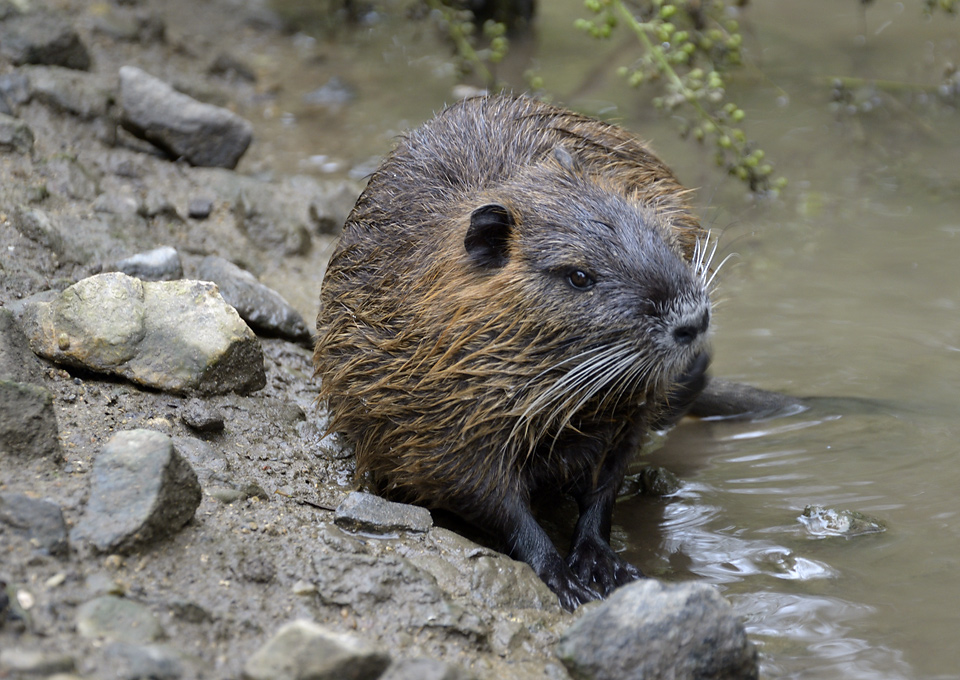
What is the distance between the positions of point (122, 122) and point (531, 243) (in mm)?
3316

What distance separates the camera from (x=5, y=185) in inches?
163

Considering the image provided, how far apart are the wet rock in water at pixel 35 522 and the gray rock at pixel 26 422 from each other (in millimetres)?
260

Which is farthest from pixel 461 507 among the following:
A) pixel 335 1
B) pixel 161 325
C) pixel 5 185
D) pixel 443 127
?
pixel 335 1

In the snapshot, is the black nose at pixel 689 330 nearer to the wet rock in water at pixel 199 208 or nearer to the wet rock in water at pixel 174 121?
the wet rock in water at pixel 199 208

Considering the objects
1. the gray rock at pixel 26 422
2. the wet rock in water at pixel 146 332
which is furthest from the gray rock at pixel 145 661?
the wet rock in water at pixel 146 332

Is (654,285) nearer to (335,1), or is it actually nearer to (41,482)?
(41,482)

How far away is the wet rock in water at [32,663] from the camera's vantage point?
1.86m

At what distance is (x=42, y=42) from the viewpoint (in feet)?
17.9

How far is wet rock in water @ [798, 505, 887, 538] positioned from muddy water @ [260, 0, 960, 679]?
0.13 ft

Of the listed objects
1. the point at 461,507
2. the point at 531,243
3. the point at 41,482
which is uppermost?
the point at 531,243

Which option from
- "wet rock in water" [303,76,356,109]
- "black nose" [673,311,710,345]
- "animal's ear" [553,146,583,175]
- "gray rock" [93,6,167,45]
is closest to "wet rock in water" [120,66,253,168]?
"gray rock" [93,6,167,45]

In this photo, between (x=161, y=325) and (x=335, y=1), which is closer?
(x=161, y=325)

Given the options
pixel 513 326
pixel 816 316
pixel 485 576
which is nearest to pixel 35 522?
pixel 485 576

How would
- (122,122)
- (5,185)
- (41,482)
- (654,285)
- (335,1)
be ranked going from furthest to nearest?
(335,1)
(122,122)
(5,185)
(654,285)
(41,482)
